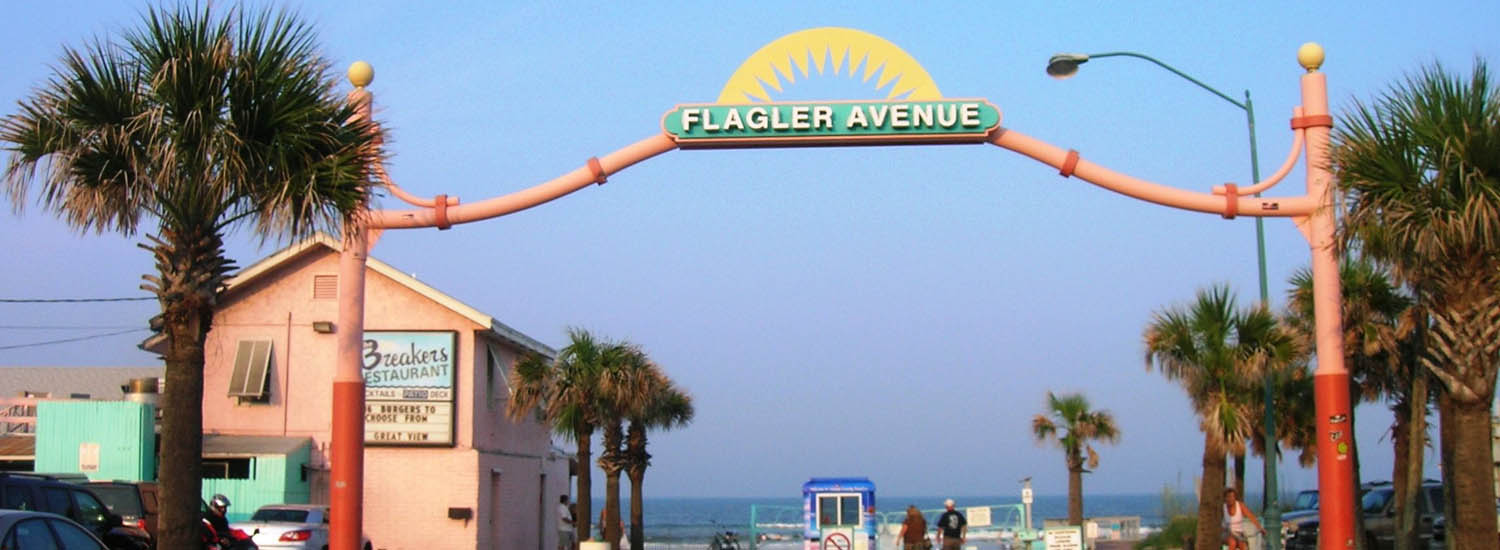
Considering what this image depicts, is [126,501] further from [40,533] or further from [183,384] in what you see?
[40,533]

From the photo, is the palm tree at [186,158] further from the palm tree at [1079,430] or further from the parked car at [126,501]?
the palm tree at [1079,430]

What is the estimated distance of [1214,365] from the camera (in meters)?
24.6

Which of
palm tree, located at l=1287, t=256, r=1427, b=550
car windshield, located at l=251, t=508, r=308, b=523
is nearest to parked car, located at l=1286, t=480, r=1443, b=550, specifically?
palm tree, located at l=1287, t=256, r=1427, b=550

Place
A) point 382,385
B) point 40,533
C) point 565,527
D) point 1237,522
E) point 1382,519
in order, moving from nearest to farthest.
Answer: point 40,533 → point 1237,522 → point 1382,519 → point 382,385 → point 565,527

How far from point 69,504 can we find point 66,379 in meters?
41.6

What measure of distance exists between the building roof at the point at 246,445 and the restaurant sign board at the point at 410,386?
1.54m

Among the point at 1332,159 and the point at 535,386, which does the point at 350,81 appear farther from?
the point at 535,386

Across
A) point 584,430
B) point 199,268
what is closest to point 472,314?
point 584,430

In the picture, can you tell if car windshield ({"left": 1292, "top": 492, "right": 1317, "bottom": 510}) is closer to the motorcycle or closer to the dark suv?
the motorcycle

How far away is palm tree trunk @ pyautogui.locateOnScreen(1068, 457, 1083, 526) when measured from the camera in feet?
122

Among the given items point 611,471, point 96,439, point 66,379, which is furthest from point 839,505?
point 66,379

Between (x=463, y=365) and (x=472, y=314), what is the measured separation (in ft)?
3.62

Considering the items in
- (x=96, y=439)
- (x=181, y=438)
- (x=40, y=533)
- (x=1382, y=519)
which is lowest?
(x=1382, y=519)

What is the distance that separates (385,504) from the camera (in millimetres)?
31875
